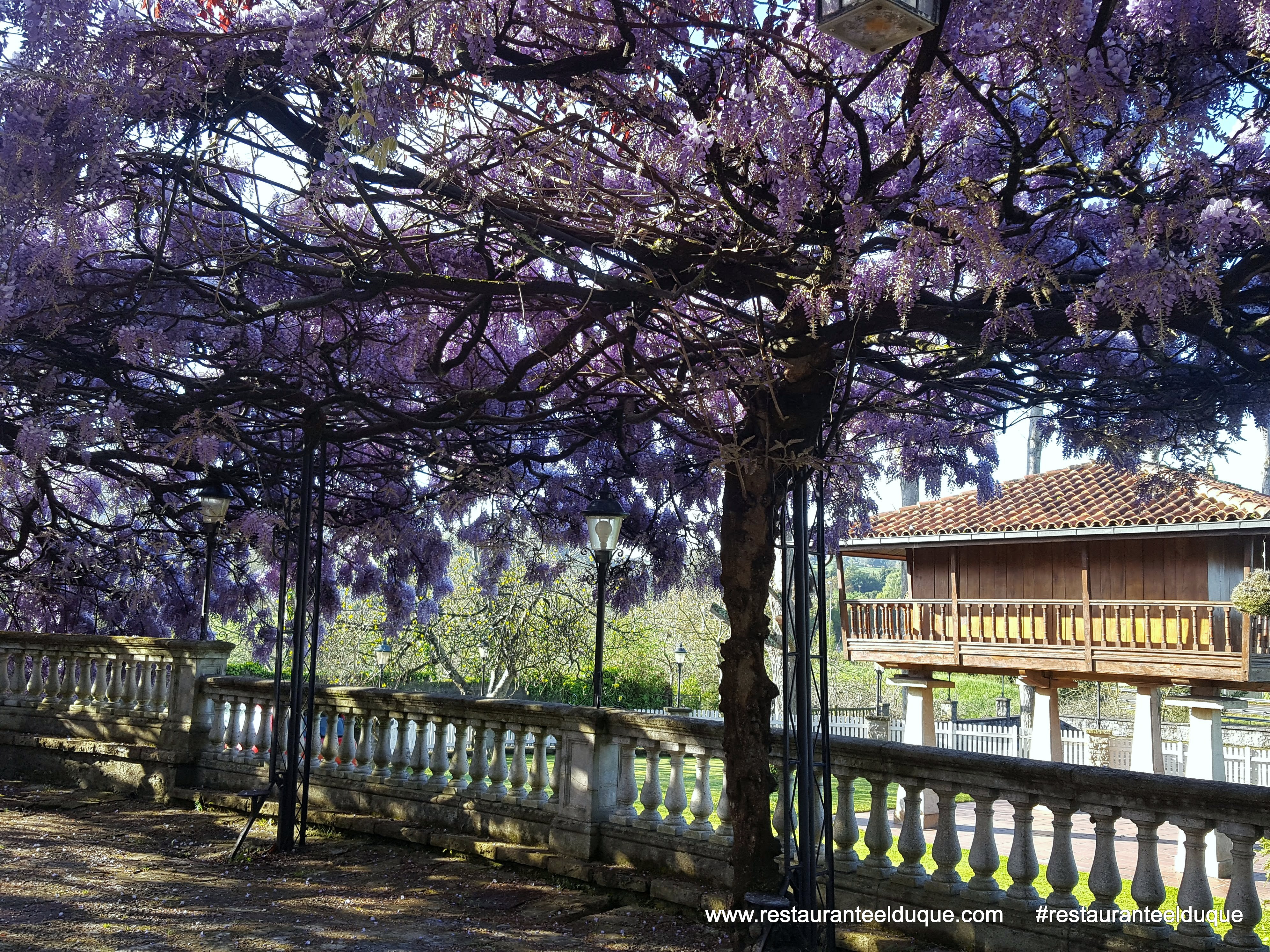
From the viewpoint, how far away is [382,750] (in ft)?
30.8

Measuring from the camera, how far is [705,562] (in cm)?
1222

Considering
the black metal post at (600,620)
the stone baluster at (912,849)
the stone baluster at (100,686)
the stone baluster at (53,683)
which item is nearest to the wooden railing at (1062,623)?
the black metal post at (600,620)

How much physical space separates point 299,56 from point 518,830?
601cm

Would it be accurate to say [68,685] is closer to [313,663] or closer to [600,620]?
[313,663]

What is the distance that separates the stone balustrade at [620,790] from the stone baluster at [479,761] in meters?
0.02

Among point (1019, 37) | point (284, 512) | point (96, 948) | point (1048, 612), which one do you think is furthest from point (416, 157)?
point (1048, 612)

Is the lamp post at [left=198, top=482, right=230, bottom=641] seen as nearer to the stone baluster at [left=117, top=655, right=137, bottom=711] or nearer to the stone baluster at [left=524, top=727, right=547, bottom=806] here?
the stone baluster at [left=117, top=655, right=137, bottom=711]

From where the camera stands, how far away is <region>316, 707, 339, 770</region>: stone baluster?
9.88 meters

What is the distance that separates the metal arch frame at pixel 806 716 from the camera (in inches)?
216

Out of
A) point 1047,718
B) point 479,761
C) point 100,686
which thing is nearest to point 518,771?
point 479,761

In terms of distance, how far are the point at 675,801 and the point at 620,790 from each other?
0.58 m

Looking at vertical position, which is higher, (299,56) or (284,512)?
(299,56)

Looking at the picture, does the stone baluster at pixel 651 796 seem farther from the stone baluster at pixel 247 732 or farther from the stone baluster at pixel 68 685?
the stone baluster at pixel 68 685

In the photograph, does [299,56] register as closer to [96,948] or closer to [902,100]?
[902,100]
